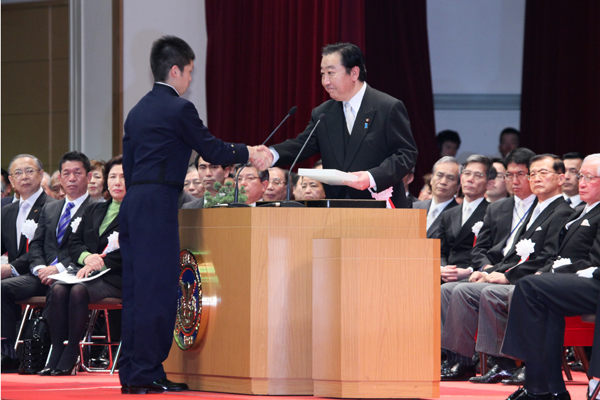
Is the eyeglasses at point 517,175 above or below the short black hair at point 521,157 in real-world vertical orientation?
below

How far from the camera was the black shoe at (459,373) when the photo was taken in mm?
4633

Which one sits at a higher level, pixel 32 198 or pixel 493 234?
pixel 32 198

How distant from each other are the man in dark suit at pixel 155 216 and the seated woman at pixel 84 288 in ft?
5.41

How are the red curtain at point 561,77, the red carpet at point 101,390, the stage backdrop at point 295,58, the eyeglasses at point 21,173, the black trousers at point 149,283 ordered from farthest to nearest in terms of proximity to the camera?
the red curtain at point 561,77, the stage backdrop at point 295,58, the eyeglasses at point 21,173, the black trousers at point 149,283, the red carpet at point 101,390

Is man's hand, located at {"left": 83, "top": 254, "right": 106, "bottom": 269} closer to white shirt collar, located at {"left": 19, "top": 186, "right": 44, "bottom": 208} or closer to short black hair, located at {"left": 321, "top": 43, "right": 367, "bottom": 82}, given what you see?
white shirt collar, located at {"left": 19, "top": 186, "right": 44, "bottom": 208}

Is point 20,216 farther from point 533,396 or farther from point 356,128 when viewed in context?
point 533,396

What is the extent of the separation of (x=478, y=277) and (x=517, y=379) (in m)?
0.67

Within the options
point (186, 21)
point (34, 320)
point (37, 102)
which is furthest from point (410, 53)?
point (34, 320)

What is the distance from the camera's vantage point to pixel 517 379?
4359mm

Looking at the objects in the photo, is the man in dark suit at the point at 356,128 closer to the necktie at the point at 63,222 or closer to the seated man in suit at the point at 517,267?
the seated man in suit at the point at 517,267

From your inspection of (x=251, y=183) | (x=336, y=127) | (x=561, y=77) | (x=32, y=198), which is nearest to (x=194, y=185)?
(x=251, y=183)

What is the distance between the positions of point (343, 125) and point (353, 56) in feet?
1.04

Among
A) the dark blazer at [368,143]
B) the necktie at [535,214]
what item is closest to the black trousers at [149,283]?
the dark blazer at [368,143]

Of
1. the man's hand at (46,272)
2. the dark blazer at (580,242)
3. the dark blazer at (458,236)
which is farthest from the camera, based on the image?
the man's hand at (46,272)
